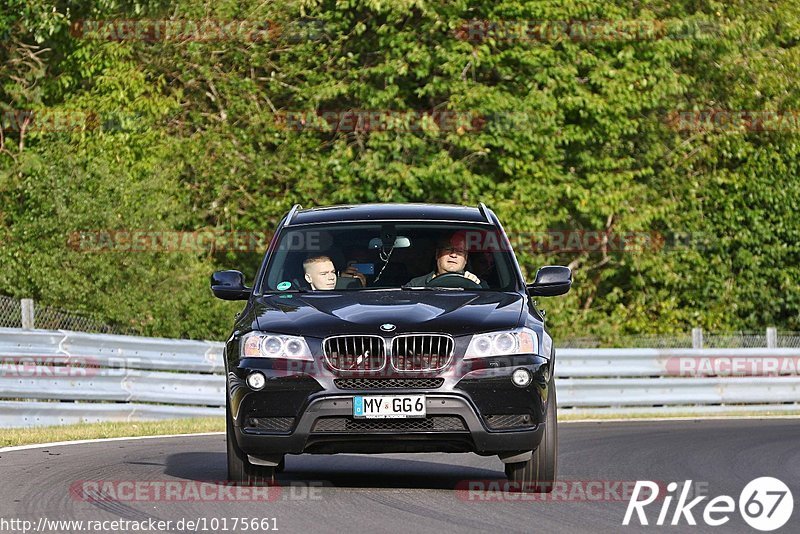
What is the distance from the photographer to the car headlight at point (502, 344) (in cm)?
904

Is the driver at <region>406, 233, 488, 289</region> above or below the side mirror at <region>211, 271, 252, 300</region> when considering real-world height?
above

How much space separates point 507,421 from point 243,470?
5.55ft

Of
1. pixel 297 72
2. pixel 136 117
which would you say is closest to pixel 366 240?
pixel 136 117

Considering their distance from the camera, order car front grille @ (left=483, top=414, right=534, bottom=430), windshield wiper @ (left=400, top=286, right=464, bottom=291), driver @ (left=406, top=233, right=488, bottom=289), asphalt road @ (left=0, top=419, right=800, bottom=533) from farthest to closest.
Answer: driver @ (left=406, top=233, right=488, bottom=289), windshield wiper @ (left=400, top=286, right=464, bottom=291), car front grille @ (left=483, top=414, right=534, bottom=430), asphalt road @ (left=0, top=419, right=800, bottom=533)

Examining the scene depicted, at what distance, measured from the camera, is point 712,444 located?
596 inches

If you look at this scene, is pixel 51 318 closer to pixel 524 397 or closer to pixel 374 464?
pixel 374 464

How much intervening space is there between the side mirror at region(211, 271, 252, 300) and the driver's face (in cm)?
126

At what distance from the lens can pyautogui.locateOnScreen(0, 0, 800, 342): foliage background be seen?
102 ft

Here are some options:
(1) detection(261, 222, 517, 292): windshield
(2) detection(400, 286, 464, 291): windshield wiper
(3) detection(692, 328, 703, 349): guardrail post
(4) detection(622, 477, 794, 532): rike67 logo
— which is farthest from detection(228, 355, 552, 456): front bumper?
(3) detection(692, 328, 703, 349): guardrail post

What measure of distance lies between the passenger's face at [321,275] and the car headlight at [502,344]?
1.43 metres

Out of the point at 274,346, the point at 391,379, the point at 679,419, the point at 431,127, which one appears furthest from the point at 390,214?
the point at 431,127

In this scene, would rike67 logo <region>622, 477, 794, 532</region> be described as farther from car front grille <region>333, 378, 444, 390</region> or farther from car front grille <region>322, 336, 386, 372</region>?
car front grille <region>322, 336, 386, 372</region>

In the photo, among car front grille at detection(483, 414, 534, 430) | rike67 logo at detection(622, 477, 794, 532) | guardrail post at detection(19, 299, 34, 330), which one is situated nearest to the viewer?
rike67 logo at detection(622, 477, 794, 532)

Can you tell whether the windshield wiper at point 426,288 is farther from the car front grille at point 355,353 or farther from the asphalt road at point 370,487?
the asphalt road at point 370,487
